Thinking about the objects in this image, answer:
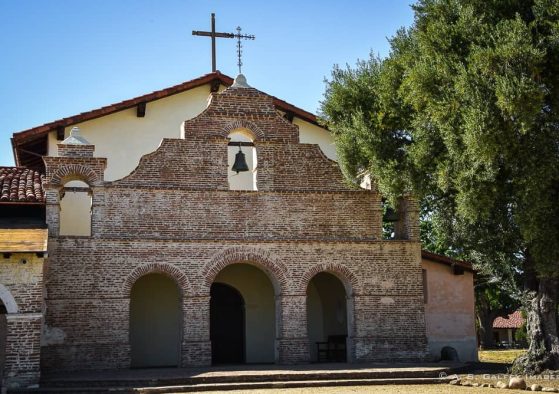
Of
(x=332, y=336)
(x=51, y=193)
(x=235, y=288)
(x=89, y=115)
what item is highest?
(x=89, y=115)

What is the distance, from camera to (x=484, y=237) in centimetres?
1853

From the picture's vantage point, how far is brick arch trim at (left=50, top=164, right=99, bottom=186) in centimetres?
1919

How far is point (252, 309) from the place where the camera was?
2303 cm

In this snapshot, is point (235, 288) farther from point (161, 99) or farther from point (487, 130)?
point (487, 130)

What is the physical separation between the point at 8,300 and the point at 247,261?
638 cm

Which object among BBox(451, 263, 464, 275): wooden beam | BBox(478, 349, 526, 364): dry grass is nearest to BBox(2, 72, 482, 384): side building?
BBox(451, 263, 464, 275): wooden beam

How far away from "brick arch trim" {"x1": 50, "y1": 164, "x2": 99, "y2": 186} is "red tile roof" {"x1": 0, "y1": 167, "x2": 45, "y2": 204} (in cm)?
104

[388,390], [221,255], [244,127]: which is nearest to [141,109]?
[244,127]

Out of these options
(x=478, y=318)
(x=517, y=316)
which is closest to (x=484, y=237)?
(x=478, y=318)

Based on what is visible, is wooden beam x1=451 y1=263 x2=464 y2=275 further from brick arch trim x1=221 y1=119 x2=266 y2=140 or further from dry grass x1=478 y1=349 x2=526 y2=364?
brick arch trim x1=221 y1=119 x2=266 y2=140

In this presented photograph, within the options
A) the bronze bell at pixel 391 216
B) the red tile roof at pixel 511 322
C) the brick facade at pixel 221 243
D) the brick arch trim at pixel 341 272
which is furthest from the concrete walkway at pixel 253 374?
the red tile roof at pixel 511 322

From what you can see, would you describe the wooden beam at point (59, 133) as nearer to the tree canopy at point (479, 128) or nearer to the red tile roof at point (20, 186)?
the red tile roof at point (20, 186)

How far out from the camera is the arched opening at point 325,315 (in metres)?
23.1

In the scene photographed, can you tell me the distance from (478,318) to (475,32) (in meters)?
32.1
